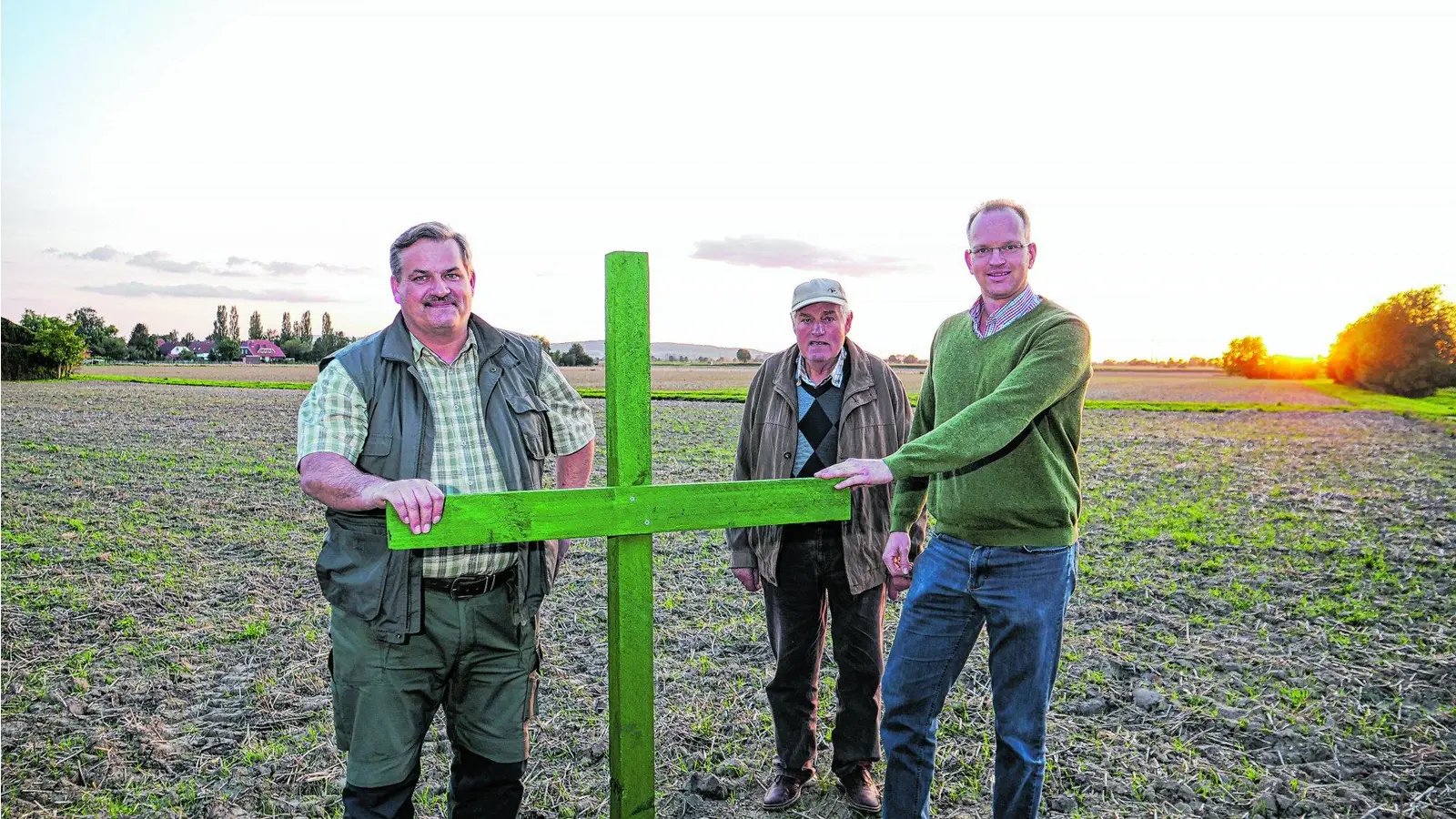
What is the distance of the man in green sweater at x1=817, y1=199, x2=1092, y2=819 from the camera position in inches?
110

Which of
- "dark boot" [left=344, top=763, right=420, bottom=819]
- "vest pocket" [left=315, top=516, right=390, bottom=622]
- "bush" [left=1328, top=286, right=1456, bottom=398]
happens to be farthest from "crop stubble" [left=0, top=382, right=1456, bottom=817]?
"bush" [left=1328, top=286, right=1456, bottom=398]

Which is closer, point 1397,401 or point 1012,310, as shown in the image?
point 1012,310

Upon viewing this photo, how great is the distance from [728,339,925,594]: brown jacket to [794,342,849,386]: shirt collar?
0.02 metres

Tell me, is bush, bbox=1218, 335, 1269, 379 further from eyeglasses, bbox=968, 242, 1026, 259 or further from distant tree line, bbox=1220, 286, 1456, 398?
eyeglasses, bbox=968, 242, 1026, 259

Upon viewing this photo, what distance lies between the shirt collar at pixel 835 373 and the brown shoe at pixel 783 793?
1.89m

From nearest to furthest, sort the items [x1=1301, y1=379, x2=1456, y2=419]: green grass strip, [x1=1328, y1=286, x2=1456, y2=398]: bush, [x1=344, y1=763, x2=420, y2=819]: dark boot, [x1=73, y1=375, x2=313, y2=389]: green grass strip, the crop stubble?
[x1=344, y1=763, x2=420, y2=819]: dark boot, the crop stubble, [x1=1301, y1=379, x2=1456, y2=419]: green grass strip, [x1=73, y1=375, x2=313, y2=389]: green grass strip, [x1=1328, y1=286, x2=1456, y2=398]: bush

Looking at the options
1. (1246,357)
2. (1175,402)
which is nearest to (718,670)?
(1175,402)

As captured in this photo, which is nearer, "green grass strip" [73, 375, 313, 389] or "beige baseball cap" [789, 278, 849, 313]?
"beige baseball cap" [789, 278, 849, 313]

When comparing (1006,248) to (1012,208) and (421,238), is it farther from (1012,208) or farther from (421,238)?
(421,238)

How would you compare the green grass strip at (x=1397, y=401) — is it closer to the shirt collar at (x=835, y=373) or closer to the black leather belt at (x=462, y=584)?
the shirt collar at (x=835, y=373)

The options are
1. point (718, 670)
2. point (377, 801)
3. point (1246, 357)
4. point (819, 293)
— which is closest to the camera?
point (377, 801)

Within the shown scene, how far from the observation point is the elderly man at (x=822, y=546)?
373 centimetres

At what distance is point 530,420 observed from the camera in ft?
9.35

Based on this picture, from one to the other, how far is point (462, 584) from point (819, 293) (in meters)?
1.92
